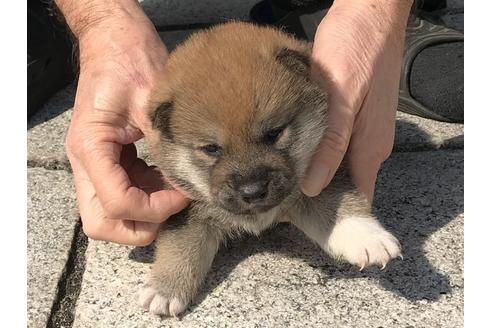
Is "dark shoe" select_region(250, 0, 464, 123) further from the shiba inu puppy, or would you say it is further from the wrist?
the shiba inu puppy

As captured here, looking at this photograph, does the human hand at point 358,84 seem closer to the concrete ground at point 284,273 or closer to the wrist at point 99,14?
the concrete ground at point 284,273

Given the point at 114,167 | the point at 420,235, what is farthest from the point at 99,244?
the point at 420,235

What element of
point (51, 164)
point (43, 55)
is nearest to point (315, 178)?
point (51, 164)

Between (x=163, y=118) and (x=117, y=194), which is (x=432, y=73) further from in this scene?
(x=117, y=194)

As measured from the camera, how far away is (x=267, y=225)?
7.75 feet

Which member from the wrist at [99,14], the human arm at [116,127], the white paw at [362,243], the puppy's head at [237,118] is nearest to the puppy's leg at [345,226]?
the white paw at [362,243]

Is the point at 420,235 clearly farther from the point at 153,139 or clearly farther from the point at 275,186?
the point at 153,139

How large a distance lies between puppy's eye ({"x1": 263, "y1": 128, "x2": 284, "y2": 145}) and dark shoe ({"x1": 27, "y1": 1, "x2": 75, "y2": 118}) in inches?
71.1

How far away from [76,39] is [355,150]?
1.32 metres

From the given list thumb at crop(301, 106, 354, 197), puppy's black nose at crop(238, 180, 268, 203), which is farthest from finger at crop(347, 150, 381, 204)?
puppy's black nose at crop(238, 180, 268, 203)

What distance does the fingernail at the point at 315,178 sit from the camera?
2.20 metres

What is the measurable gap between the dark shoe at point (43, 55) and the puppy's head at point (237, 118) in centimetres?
146

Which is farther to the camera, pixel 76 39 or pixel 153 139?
pixel 76 39

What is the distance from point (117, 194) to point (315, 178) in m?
0.68
